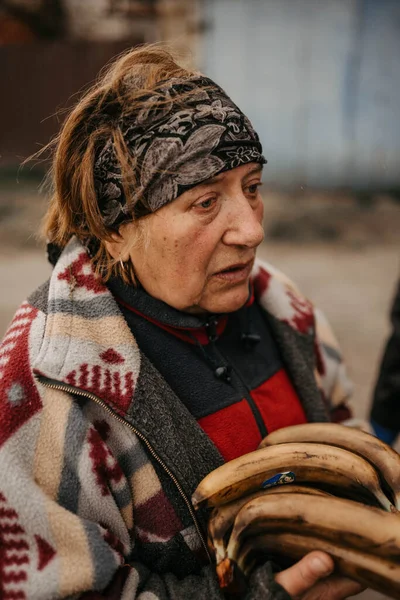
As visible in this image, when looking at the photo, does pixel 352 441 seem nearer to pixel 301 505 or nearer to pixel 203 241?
pixel 301 505

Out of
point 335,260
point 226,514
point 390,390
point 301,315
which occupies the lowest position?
point 335,260

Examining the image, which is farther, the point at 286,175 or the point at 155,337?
the point at 286,175

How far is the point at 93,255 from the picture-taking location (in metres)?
1.82

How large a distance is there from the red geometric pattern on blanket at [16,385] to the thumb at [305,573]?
73 centimetres

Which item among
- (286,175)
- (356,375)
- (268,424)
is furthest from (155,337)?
(286,175)

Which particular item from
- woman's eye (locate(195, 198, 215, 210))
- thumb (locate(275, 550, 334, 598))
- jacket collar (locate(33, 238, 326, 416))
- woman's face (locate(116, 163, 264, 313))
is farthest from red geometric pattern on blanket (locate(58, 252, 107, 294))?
thumb (locate(275, 550, 334, 598))

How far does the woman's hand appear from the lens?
1364 mm

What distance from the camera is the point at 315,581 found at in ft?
4.58

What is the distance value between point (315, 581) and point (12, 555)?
0.71m

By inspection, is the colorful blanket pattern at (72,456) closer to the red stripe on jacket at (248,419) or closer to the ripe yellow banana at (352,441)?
the red stripe on jacket at (248,419)

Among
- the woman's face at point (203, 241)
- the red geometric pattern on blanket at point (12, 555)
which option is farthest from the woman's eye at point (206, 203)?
the red geometric pattern on blanket at point (12, 555)

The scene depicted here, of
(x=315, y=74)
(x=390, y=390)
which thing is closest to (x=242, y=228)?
(x=390, y=390)

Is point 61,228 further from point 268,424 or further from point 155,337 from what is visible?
point 268,424

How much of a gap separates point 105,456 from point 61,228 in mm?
728
